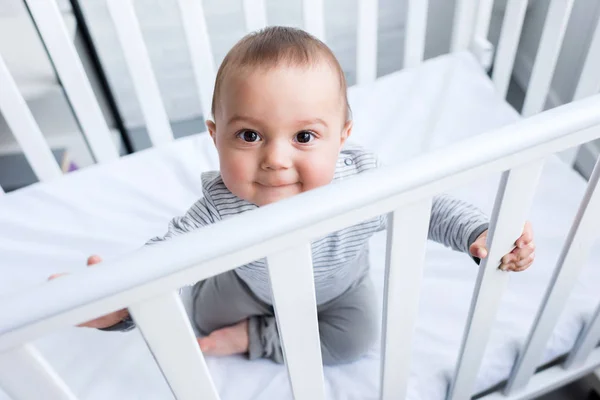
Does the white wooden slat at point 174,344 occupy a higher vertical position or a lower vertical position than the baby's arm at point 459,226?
higher

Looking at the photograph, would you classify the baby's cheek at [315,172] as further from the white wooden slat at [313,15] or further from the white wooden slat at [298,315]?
the white wooden slat at [313,15]

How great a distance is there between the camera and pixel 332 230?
0.39 meters

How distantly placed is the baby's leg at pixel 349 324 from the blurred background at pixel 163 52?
0.77 m

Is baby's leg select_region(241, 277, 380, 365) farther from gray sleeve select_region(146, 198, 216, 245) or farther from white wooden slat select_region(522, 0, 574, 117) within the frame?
white wooden slat select_region(522, 0, 574, 117)

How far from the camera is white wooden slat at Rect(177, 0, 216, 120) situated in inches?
35.8

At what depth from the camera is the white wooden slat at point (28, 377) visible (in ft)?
1.19

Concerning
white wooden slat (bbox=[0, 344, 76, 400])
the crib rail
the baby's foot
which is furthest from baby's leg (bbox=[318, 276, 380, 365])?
white wooden slat (bbox=[0, 344, 76, 400])

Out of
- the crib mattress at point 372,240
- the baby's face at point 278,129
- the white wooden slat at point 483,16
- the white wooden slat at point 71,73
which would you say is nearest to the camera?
the baby's face at point 278,129

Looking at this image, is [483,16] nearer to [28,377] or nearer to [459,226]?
[459,226]

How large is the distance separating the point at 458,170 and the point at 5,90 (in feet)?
2.51

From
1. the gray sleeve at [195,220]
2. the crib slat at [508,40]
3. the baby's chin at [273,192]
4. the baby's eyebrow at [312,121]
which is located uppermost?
the baby's eyebrow at [312,121]

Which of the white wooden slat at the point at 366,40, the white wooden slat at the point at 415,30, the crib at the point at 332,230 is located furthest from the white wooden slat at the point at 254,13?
Answer: the white wooden slat at the point at 415,30

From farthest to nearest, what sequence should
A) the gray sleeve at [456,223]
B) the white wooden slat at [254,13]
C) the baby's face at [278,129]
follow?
the white wooden slat at [254,13]
the gray sleeve at [456,223]
the baby's face at [278,129]

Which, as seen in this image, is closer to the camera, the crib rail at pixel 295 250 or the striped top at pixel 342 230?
the crib rail at pixel 295 250
